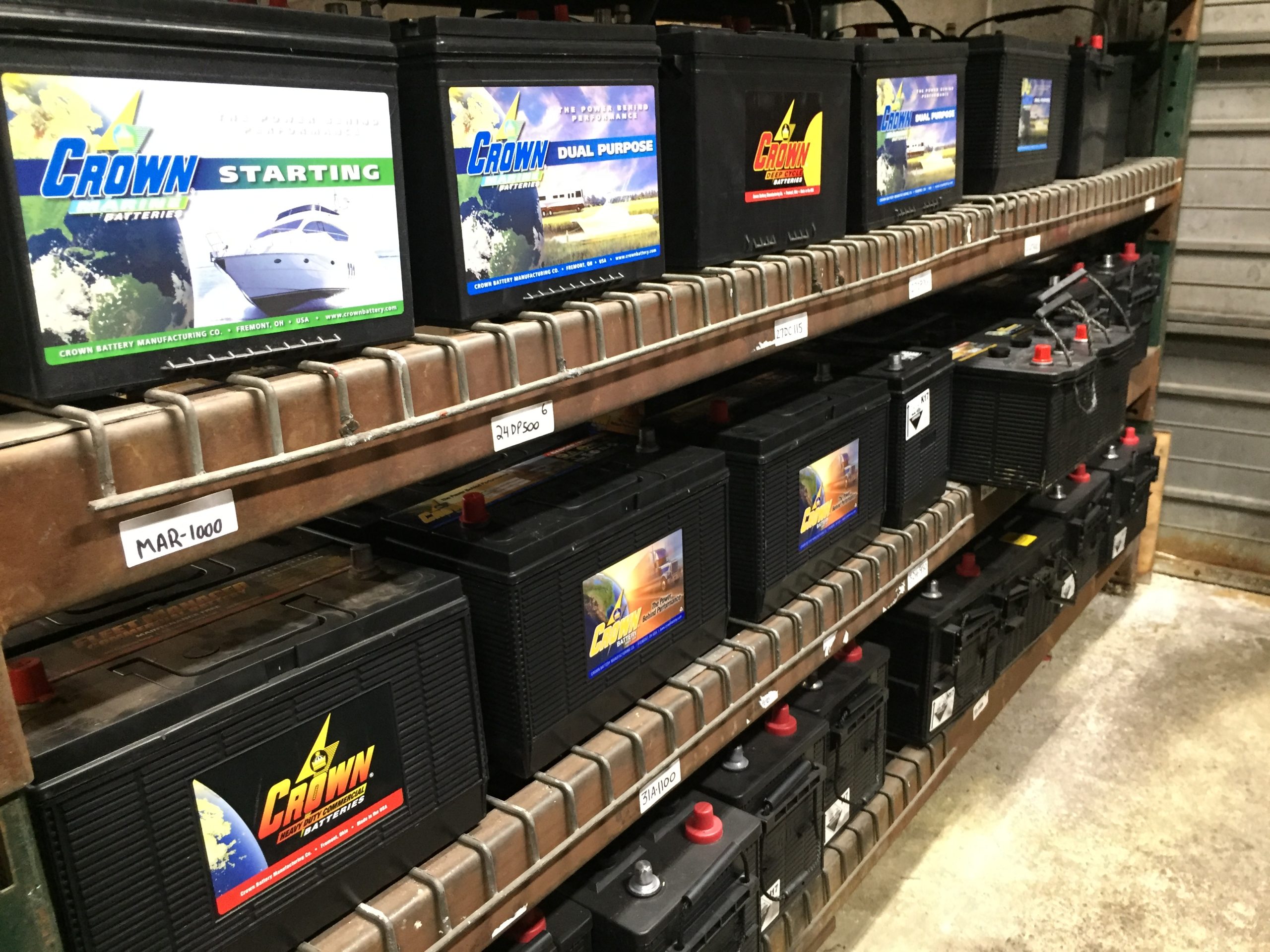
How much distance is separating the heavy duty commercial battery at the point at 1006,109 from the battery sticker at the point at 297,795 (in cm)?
157

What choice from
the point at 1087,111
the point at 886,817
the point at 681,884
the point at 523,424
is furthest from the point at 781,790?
the point at 1087,111

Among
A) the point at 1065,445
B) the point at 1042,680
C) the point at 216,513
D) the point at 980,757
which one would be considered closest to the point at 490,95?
the point at 216,513

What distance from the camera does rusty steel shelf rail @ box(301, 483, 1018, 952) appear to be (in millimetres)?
923

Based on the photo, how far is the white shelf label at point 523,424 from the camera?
91 cm

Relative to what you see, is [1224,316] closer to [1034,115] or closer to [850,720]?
[1034,115]

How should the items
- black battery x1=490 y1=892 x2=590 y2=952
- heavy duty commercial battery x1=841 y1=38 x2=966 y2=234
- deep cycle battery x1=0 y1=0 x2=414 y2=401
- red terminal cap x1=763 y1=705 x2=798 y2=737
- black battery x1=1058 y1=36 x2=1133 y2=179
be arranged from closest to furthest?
deep cycle battery x1=0 y1=0 x2=414 y2=401, black battery x1=490 y1=892 x2=590 y2=952, heavy duty commercial battery x1=841 y1=38 x2=966 y2=234, red terminal cap x1=763 y1=705 x2=798 y2=737, black battery x1=1058 y1=36 x2=1133 y2=179

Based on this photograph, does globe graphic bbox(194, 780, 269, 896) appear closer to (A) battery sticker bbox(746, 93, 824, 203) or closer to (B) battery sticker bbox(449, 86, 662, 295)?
(B) battery sticker bbox(449, 86, 662, 295)

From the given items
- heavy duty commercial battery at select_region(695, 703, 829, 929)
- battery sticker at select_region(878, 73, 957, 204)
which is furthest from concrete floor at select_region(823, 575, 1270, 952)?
battery sticker at select_region(878, 73, 957, 204)

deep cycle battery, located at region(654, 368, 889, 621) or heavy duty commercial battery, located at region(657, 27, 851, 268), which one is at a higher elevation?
heavy duty commercial battery, located at region(657, 27, 851, 268)

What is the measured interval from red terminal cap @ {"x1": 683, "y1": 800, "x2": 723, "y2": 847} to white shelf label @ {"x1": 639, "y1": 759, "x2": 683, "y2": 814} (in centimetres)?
13

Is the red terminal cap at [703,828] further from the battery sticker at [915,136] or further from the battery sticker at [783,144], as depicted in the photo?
the battery sticker at [915,136]

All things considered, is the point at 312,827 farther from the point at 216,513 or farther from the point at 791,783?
the point at 791,783

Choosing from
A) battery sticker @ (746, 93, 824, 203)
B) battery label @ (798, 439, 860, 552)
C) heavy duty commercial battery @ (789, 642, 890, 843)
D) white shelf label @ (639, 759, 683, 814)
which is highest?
battery sticker @ (746, 93, 824, 203)

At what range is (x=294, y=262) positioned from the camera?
0.75 meters
